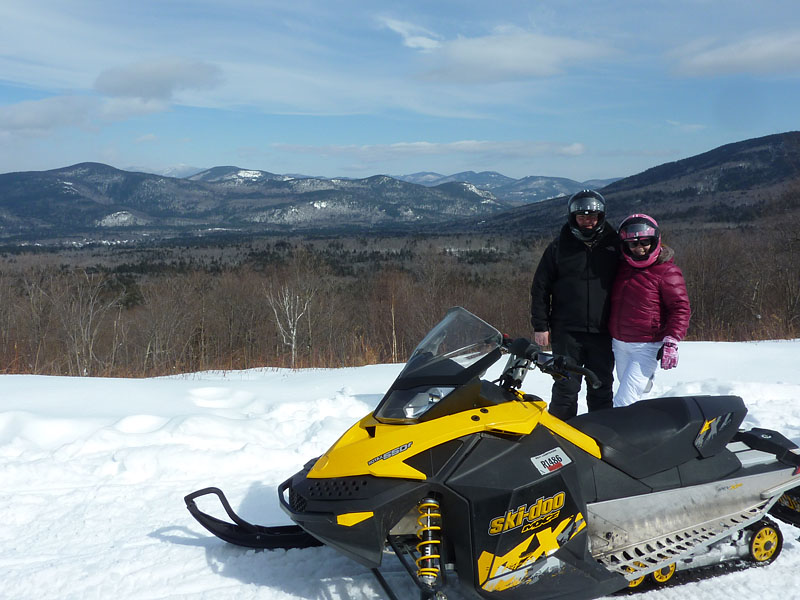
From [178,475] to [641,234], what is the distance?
3550 millimetres

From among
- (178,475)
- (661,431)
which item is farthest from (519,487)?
(178,475)

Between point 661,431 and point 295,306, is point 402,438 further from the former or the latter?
point 295,306

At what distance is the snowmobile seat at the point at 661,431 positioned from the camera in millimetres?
2855

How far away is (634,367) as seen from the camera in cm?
412

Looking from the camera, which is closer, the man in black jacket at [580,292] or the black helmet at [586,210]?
the black helmet at [586,210]

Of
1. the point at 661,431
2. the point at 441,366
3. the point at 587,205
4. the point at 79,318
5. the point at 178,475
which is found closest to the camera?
the point at 441,366

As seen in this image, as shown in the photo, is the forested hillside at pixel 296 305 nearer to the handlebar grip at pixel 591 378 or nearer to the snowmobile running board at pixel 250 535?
the snowmobile running board at pixel 250 535

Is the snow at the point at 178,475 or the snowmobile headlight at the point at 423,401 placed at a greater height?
the snowmobile headlight at the point at 423,401

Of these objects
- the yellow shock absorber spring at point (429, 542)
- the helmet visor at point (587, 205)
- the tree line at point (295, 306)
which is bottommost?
the tree line at point (295, 306)

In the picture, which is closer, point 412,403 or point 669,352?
point 412,403

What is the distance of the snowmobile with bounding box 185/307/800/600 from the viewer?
2396 millimetres

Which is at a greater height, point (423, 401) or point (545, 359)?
point (545, 359)

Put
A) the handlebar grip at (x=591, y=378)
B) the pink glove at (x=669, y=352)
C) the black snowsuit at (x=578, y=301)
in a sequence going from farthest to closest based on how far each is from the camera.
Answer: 1. the black snowsuit at (x=578, y=301)
2. the pink glove at (x=669, y=352)
3. the handlebar grip at (x=591, y=378)

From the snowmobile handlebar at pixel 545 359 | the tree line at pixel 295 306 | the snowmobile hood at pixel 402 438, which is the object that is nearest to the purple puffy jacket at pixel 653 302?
the snowmobile handlebar at pixel 545 359
